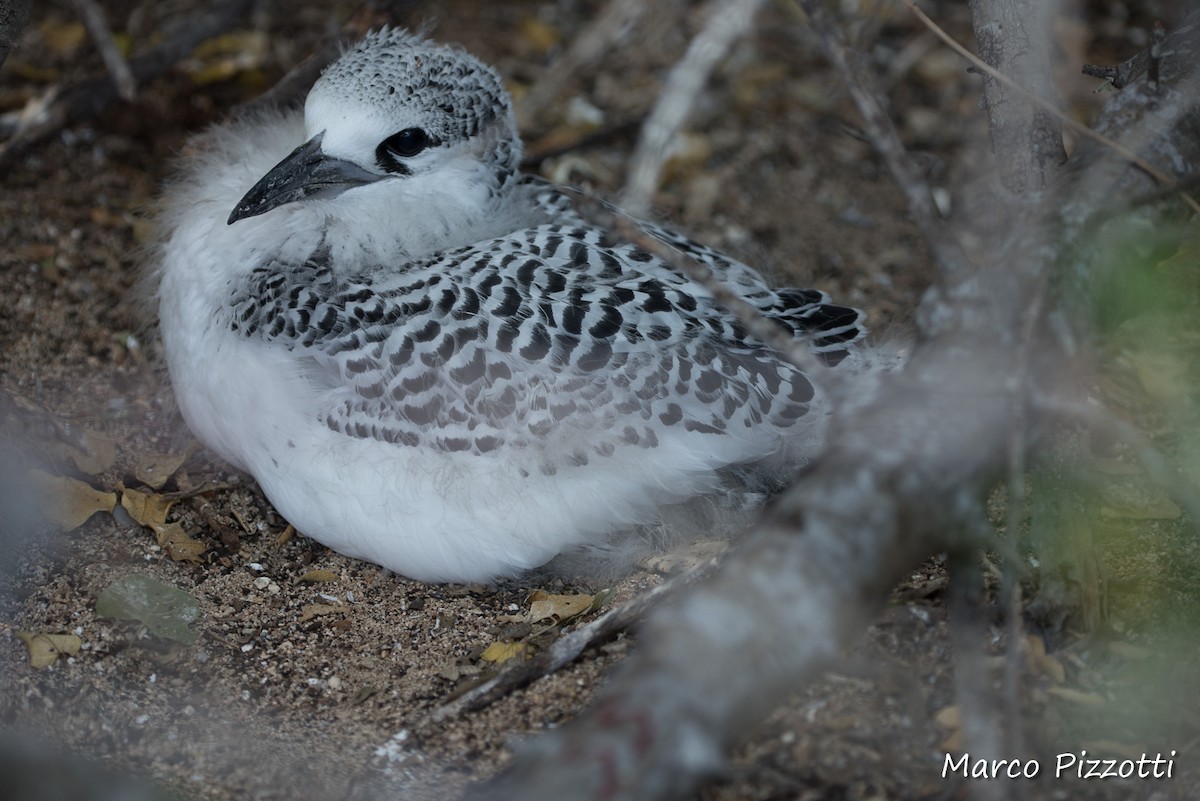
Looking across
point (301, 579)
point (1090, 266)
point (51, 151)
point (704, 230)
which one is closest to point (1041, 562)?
point (1090, 266)

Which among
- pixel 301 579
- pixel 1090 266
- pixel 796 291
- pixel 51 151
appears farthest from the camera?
pixel 51 151

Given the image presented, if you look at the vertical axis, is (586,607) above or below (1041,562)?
below

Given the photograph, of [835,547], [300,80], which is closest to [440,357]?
[835,547]

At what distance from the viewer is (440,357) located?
9.84ft

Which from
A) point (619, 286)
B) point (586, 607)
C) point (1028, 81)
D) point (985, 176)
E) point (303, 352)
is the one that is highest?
point (1028, 81)

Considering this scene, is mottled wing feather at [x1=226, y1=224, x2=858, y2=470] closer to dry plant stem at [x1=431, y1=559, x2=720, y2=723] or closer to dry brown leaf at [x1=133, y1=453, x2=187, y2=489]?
dry plant stem at [x1=431, y1=559, x2=720, y2=723]

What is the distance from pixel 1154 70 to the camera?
2811 millimetres

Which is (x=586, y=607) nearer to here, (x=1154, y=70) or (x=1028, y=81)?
(x=1028, y=81)

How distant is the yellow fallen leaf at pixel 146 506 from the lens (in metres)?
3.28

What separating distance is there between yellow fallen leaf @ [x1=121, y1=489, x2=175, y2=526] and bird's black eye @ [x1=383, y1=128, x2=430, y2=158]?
114 cm

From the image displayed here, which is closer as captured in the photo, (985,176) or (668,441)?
(668,441)

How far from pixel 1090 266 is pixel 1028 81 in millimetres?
662

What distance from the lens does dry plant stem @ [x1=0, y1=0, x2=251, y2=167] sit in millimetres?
4297

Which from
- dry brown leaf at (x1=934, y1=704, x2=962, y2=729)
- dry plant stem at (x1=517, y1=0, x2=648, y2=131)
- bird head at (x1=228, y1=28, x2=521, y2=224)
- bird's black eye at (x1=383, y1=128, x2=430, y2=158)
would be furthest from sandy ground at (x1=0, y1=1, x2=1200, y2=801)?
bird's black eye at (x1=383, y1=128, x2=430, y2=158)
